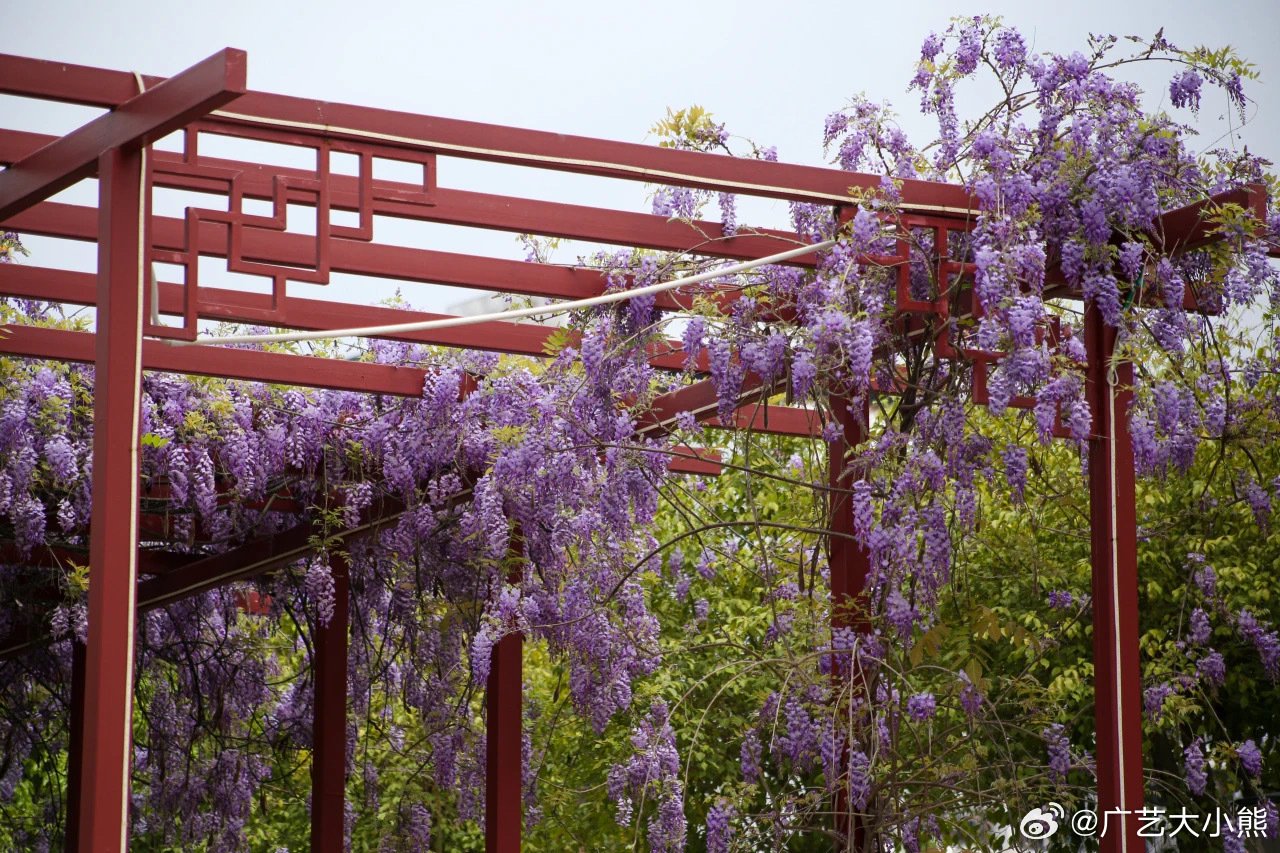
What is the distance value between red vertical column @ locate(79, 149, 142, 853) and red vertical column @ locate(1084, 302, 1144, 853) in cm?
224

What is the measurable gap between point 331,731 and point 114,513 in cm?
390

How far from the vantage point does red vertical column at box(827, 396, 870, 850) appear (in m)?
4.45

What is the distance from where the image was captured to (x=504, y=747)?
6.20 m

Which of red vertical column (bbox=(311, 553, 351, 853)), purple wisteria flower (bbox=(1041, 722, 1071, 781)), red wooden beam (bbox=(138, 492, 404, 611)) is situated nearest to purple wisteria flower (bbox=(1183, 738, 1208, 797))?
purple wisteria flower (bbox=(1041, 722, 1071, 781))

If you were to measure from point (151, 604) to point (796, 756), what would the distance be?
13.7 ft

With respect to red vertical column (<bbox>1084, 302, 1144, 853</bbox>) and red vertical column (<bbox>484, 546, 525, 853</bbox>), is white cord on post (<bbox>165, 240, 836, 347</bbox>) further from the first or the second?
red vertical column (<bbox>484, 546, 525, 853</bbox>)

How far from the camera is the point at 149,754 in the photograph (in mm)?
8828

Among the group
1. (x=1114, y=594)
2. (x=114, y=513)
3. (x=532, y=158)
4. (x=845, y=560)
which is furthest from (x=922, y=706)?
(x=114, y=513)

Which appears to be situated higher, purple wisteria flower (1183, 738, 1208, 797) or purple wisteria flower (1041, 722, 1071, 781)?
purple wisteria flower (1041, 722, 1071, 781)

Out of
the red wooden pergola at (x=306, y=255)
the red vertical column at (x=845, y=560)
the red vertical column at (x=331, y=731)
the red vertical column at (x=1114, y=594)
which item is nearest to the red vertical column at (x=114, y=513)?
the red wooden pergola at (x=306, y=255)

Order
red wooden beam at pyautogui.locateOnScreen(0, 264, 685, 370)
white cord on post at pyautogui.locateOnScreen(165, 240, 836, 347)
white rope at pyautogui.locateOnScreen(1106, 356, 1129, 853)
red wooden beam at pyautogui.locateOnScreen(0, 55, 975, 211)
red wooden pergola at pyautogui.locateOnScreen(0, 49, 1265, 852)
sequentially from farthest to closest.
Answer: red wooden beam at pyautogui.locateOnScreen(0, 264, 685, 370) < white cord on post at pyautogui.locateOnScreen(165, 240, 836, 347) < white rope at pyautogui.locateOnScreen(1106, 356, 1129, 853) < red wooden beam at pyautogui.locateOnScreen(0, 55, 975, 211) < red wooden pergola at pyautogui.locateOnScreen(0, 49, 1265, 852)

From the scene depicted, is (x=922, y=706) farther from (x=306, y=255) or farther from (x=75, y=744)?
(x=75, y=744)

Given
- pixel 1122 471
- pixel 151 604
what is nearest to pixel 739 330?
pixel 1122 471

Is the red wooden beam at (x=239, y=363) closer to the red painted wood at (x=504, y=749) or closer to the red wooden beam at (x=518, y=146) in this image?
the red painted wood at (x=504, y=749)
